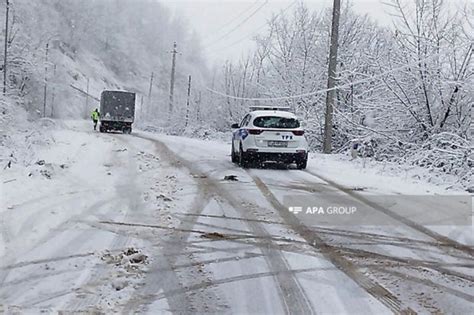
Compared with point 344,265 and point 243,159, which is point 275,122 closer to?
point 243,159

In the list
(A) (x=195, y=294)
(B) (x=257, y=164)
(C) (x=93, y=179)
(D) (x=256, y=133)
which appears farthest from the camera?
(B) (x=257, y=164)

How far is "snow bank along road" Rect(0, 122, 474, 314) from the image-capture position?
5117mm

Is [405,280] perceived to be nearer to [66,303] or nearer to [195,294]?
[195,294]

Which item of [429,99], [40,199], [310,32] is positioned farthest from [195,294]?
[310,32]

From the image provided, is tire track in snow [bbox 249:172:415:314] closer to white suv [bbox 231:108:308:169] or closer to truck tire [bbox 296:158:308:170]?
white suv [bbox 231:108:308:169]

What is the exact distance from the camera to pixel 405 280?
5.82m

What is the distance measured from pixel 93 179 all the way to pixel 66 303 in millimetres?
7539

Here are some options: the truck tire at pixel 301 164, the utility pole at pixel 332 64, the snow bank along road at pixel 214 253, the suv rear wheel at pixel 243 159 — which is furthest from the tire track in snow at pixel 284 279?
the utility pole at pixel 332 64

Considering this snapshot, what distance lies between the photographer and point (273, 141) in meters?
16.2

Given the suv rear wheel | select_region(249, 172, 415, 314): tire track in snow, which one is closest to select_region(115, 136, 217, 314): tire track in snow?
select_region(249, 172, 415, 314): tire track in snow

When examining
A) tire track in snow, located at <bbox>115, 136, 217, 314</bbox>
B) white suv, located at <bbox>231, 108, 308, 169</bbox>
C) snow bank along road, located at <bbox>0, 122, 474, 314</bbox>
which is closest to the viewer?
tire track in snow, located at <bbox>115, 136, 217, 314</bbox>

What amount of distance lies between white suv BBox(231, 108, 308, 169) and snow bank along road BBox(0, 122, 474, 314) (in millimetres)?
4513

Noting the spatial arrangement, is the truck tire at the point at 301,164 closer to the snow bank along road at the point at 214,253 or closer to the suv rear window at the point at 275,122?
the suv rear window at the point at 275,122

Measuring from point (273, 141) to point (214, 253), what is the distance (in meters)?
9.72
